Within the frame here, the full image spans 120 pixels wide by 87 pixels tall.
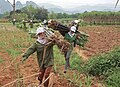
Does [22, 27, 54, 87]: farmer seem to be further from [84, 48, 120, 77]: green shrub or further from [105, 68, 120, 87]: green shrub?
[84, 48, 120, 77]: green shrub

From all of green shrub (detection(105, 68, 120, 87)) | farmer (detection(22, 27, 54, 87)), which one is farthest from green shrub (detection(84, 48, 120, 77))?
farmer (detection(22, 27, 54, 87))

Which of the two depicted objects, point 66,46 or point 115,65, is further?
point 115,65

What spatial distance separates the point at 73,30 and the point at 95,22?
42.5 m

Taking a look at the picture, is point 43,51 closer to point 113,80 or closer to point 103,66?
point 113,80

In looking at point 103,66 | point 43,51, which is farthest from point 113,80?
point 43,51

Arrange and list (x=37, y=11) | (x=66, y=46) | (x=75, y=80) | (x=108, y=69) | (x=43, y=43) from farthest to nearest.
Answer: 1. (x=37, y=11)
2. (x=108, y=69)
3. (x=75, y=80)
4. (x=66, y=46)
5. (x=43, y=43)

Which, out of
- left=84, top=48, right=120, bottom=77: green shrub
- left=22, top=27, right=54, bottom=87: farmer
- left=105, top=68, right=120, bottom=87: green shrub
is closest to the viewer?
left=22, top=27, right=54, bottom=87: farmer

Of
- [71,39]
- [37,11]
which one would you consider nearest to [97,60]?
[71,39]

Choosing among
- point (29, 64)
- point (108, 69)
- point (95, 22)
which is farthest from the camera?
point (95, 22)

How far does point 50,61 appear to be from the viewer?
6.34m

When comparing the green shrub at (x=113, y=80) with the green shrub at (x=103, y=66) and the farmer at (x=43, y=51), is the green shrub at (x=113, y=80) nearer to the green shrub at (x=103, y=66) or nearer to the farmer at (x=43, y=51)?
the green shrub at (x=103, y=66)

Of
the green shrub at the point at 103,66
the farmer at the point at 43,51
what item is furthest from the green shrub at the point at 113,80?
the farmer at the point at 43,51

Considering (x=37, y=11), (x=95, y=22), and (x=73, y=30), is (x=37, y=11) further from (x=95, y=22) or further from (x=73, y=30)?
(x=73, y=30)

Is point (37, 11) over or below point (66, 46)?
below
